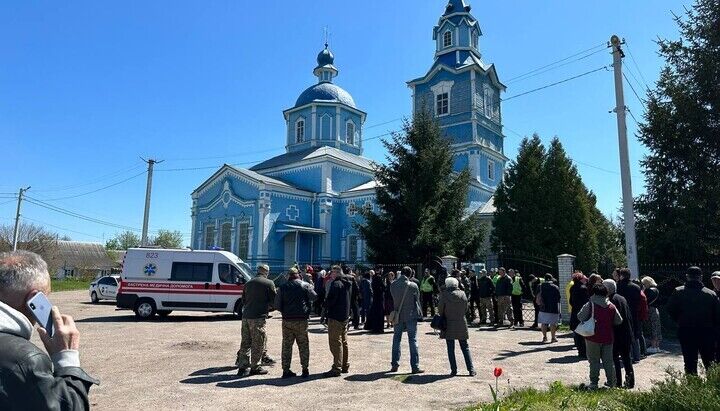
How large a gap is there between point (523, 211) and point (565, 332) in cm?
1391

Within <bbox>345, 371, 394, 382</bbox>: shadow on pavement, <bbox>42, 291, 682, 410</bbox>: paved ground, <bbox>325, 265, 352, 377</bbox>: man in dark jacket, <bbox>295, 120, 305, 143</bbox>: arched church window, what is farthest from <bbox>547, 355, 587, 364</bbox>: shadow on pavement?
<bbox>295, 120, 305, 143</bbox>: arched church window

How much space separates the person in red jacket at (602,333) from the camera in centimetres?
689

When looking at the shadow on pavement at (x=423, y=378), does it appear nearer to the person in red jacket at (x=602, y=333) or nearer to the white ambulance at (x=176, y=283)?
Result: the person in red jacket at (x=602, y=333)

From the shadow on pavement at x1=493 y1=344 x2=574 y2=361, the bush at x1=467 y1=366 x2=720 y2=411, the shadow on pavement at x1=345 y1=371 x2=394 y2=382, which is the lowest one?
the shadow on pavement at x1=345 y1=371 x2=394 y2=382

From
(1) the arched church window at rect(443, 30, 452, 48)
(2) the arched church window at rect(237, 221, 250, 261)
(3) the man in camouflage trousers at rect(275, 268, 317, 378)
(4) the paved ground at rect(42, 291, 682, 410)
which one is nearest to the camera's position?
(4) the paved ground at rect(42, 291, 682, 410)

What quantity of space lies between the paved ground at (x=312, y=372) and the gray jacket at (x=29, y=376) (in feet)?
15.0

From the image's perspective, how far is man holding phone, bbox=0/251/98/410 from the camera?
179 cm

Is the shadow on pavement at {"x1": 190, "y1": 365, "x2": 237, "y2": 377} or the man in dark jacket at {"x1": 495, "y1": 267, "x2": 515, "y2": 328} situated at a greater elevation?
the man in dark jacket at {"x1": 495, "y1": 267, "x2": 515, "y2": 328}

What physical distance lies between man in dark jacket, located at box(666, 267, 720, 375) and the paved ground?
99 centimetres

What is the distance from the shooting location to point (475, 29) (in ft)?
126

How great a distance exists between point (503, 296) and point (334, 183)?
74.8ft

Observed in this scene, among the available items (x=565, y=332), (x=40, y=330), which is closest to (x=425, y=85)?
(x=565, y=332)

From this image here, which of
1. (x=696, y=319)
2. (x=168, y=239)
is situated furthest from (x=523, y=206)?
(x=168, y=239)

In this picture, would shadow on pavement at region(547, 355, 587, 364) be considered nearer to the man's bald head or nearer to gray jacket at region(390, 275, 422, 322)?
gray jacket at region(390, 275, 422, 322)
